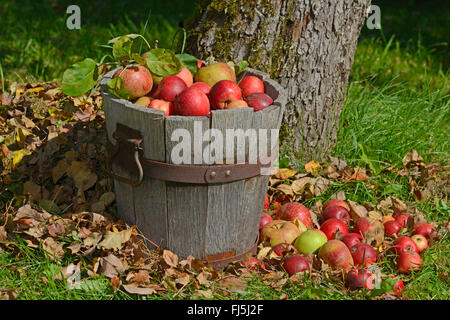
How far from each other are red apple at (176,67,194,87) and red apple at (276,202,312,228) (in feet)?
3.01

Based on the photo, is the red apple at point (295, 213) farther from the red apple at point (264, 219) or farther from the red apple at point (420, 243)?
the red apple at point (420, 243)

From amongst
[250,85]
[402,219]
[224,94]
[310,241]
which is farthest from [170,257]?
[402,219]

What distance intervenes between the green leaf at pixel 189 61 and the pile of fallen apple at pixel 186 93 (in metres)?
0.13

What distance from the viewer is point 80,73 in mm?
2637

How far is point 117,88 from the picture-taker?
2564 millimetres

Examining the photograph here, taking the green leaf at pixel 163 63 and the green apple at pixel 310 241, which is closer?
the green leaf at pixel 163 63

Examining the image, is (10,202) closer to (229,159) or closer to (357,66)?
(229,159)

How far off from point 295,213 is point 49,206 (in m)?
1.37

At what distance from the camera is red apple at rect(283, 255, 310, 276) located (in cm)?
269

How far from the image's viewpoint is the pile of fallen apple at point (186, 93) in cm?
248

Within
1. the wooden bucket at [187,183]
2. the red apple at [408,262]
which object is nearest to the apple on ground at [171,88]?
the wooden bucket at [187,183]

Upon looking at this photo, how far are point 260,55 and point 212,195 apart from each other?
43.6 inches

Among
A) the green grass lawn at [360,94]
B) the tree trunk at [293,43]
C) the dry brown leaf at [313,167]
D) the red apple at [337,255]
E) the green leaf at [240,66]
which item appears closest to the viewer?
the green grass lawn at [360,94]

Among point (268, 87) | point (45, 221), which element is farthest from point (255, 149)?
point (45, 221)
